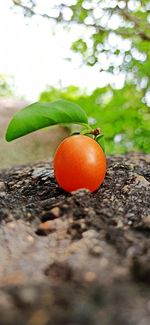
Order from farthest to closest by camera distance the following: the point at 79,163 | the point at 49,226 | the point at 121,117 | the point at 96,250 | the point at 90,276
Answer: the point at 121,117 → the point at 79,163 → the point at 49,226 → the point at 96,250 → the point at 90,276

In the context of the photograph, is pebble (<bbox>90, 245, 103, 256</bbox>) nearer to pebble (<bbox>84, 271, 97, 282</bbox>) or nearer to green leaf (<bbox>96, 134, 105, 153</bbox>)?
pebble (<bbox>84, 271, 97, 282</bbox>)

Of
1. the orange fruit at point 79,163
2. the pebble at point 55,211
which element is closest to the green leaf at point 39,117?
the orange fruit at point 79,163

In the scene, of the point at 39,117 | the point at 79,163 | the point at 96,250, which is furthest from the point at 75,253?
the point at 39,117

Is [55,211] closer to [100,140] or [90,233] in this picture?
[90,233]

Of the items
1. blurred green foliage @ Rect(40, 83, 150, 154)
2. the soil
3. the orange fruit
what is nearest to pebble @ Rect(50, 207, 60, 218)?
the soil

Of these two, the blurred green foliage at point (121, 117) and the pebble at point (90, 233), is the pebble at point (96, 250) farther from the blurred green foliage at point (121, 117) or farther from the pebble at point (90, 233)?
the blurred green foliage at point (121, 117)

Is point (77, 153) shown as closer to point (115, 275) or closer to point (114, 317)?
point (115, 275)

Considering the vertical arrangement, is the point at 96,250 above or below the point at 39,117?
below
